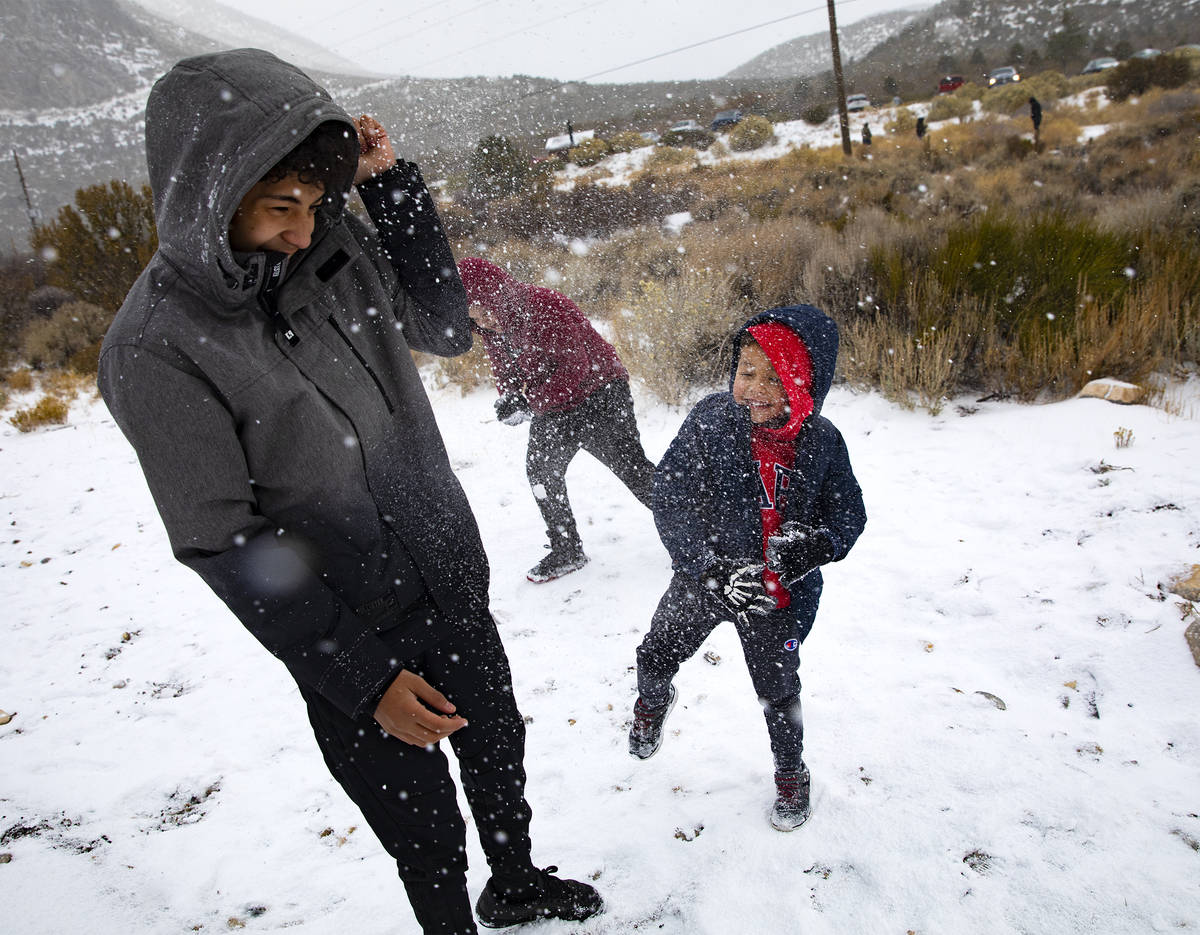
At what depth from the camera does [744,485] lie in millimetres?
1674

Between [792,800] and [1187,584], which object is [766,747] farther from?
[1187,584]

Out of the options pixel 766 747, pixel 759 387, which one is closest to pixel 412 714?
pixel 759 387

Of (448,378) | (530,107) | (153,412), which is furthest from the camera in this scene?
(530,107)

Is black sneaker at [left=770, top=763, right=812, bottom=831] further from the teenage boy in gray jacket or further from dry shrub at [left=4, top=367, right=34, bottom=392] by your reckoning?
dry shrub at [left=4, top=367, right=34, bottom=392]

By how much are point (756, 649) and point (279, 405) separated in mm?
1344

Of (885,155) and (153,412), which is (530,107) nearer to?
(885,155)

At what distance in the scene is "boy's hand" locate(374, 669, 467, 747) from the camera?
42.6 inches

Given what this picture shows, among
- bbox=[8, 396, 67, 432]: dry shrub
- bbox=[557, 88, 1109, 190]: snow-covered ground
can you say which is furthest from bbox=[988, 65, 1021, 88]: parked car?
bbox=[8, 396, 67, 432]: dry shrub

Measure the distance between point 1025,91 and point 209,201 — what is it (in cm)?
3234

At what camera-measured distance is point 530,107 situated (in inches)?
2072

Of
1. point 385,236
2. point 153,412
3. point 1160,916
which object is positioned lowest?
point 1160,916

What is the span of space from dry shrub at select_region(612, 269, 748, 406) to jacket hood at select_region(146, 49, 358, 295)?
465 cm

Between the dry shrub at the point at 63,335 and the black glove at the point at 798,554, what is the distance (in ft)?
45.8

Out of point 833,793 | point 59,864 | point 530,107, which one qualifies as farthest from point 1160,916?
point 530,107
